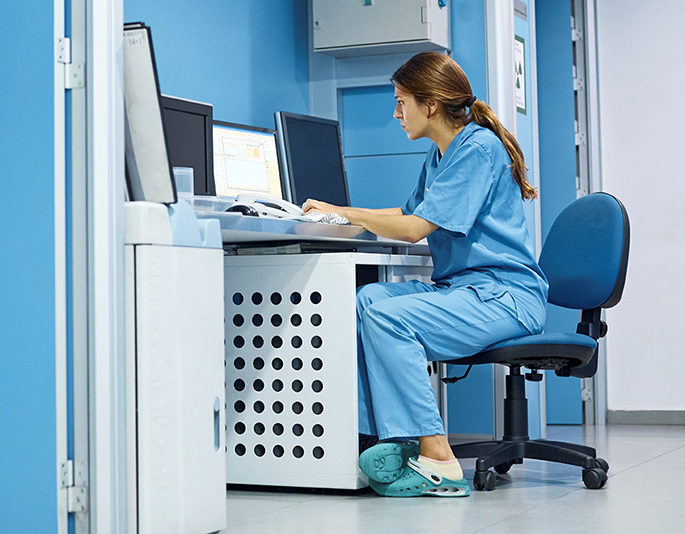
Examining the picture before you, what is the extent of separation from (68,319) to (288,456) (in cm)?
92

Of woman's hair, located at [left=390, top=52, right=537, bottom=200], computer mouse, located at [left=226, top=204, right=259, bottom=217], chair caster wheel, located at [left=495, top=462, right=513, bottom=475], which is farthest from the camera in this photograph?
chair caster wheel, located at [left=495, top=462, right=513, bottom=475]

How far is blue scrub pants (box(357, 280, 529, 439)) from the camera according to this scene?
250 centimetres

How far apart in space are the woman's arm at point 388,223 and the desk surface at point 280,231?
3 cm

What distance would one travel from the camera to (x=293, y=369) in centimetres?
264

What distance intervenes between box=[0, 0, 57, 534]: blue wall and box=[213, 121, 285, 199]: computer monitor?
1.12 metres

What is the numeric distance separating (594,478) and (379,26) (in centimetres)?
174

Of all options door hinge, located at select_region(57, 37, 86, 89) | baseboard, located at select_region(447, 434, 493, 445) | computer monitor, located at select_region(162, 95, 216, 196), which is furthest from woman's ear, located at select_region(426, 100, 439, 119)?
baseboard, located at select_region(447, 434, 493, 445)

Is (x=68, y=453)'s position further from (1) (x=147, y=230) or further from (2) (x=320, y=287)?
(2) (x=320, y=287)

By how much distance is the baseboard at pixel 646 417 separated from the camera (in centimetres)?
419

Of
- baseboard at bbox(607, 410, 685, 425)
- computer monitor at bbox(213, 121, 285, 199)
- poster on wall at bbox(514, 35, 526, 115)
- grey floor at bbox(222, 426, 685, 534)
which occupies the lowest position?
baseboard at bbox(607, 410, 685, 425)

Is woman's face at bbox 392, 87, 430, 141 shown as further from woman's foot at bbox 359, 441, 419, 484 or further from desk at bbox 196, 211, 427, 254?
woman's foot at bbox 359, 441, 419, 484

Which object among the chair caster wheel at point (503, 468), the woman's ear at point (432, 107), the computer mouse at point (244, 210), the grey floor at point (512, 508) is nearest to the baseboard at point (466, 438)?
the grey floor at point (512, 508)

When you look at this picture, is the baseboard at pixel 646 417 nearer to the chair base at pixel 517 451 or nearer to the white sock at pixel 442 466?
the chair base at pixel 517 451

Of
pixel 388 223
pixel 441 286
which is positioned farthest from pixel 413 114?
pixel 441 286
